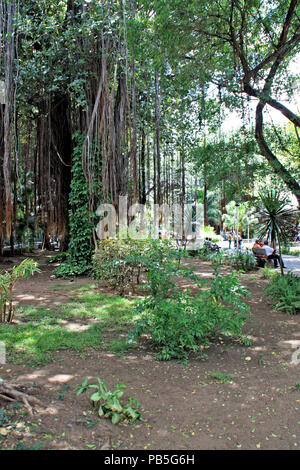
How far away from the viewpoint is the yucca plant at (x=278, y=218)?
Answer: 7.59 metres

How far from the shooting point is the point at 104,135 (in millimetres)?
7430

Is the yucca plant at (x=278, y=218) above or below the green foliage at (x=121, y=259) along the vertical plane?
above

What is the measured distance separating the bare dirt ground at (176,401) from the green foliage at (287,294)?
1.42 meters

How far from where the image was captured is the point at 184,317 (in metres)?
3.68

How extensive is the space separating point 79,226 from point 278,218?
4669 mm

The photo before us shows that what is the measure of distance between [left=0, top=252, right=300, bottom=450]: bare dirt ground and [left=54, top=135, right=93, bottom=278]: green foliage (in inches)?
197

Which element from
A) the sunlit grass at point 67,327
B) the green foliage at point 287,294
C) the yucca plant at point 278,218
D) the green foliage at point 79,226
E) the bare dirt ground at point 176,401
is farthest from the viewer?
the green foliage at point 79,226

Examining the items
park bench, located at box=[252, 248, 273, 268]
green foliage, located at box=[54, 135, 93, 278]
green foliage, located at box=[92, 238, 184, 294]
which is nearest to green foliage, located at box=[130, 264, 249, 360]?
green foliage, located at box=[92, 238, 184, 294]

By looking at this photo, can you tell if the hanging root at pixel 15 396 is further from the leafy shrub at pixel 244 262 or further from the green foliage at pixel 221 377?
the leafy shrub at pixel 244 262

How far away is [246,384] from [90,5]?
7823 millimetres

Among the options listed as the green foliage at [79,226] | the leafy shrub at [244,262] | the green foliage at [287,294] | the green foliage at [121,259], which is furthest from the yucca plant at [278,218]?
the green foliage at [79,226]

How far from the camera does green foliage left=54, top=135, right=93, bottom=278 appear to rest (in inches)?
337

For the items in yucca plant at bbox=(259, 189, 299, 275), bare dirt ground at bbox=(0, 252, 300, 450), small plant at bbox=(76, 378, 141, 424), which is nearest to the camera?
bare dirt ground at bbox=(0, 252, 300, 450)

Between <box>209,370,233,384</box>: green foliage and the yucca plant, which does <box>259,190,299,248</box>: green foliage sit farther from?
<box>209,370,233,384</box>: green foliage
